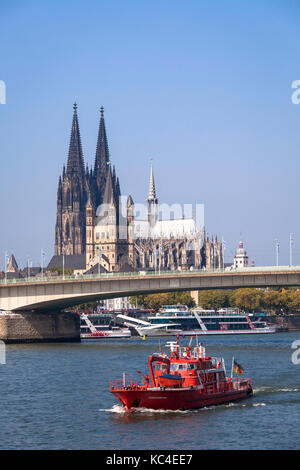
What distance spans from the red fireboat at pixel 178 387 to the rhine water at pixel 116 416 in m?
0.70

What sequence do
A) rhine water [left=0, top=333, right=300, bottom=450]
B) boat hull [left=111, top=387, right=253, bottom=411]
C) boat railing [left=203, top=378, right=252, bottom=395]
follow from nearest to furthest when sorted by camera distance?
1. rhine water [left=0, top=333, right=300, bottom=450]
2. boat hull [left=111, top=387, right=253, bottom=411]
3. boat railing [left=203, top=378, right=252, bottom=395]

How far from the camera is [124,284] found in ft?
362

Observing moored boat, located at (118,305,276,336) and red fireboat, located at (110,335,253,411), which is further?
moored boat, located at (118,305,276,336)

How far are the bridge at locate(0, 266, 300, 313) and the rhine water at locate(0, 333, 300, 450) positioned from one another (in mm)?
23969

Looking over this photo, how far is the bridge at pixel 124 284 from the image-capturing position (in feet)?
345

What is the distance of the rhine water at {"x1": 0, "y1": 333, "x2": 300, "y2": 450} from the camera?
44.3 meters

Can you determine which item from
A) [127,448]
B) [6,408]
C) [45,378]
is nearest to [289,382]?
[45,378]

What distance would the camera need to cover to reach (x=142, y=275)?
110 metres

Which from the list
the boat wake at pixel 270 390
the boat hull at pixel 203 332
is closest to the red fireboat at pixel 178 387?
the boat wake at pixel 270 390

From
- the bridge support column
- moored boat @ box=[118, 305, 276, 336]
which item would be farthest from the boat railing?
moored boat @ box=[118, 305, 276, 336]

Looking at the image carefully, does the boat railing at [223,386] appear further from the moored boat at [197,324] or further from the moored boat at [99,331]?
the moored boat at [197,324]

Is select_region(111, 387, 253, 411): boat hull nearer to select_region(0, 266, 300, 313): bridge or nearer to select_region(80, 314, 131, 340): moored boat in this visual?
select_region(0, 266, 300, 313): bridge
